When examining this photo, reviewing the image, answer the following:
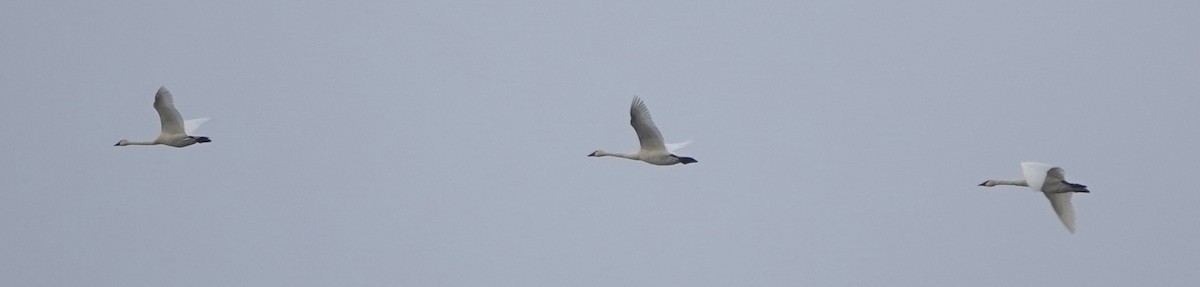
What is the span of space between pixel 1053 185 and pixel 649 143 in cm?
940

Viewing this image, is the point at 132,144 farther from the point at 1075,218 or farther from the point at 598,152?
the point at 1075,218

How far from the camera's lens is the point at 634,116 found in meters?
48.3

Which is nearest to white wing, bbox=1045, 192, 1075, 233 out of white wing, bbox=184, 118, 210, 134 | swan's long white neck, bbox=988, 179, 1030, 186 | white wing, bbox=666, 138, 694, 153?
swan's long white neck, bbox=988, 179, 1030, 186

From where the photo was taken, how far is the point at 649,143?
4941cm

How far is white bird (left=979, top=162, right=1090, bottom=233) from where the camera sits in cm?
4525

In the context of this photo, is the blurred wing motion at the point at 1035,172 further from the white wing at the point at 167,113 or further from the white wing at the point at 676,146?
the white wing at the point at 167,113

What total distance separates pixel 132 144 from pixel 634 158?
14284mm

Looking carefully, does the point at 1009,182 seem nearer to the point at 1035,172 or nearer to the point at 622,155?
the point at 1035,172

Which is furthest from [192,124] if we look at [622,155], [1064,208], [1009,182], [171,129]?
[1064,208]

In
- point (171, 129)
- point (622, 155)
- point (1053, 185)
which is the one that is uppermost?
point (171, 129)

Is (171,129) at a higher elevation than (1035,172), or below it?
higher

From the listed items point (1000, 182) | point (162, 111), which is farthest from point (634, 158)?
point (162, 111)

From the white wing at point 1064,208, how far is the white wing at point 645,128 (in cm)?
925

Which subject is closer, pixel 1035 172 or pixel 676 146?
pixel 1035 172
